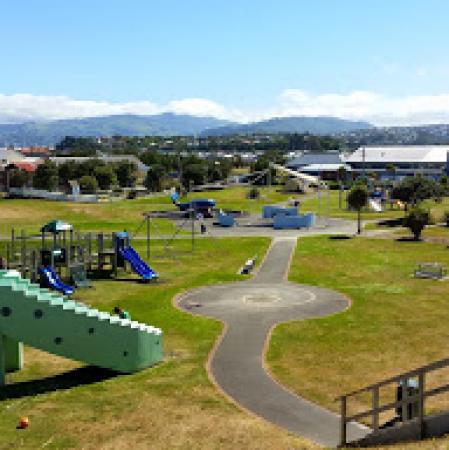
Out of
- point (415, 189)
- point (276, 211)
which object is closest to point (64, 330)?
point (276, 211)

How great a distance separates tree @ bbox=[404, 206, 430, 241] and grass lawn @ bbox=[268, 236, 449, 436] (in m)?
12.5

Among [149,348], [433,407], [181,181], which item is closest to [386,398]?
[433,407]

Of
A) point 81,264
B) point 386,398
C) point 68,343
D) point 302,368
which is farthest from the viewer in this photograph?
point 81,264

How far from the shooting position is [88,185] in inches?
4975

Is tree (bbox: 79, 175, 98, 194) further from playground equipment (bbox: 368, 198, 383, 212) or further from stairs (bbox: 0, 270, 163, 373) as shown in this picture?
stairs (bbox: 0, 270, 163, 373)

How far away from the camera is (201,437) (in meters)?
21.0

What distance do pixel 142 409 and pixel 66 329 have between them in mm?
5349

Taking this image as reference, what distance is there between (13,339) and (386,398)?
1562cm

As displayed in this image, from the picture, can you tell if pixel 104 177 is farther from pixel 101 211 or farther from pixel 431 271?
pixel 431 271

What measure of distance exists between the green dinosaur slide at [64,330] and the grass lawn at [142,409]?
42.5 inches

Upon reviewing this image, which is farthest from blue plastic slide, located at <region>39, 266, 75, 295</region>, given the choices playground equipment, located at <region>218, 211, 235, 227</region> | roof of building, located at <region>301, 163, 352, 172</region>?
roof of building, located at <region>301, 163, 352, 172</region>

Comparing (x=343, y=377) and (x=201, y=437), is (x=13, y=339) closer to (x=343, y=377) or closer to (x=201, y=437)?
(x=201, y=437)

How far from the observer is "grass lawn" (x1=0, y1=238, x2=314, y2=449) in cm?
2083

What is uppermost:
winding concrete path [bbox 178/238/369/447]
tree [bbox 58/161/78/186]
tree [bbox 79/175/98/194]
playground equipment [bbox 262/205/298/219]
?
tree [bbox 58/161/78/186]
